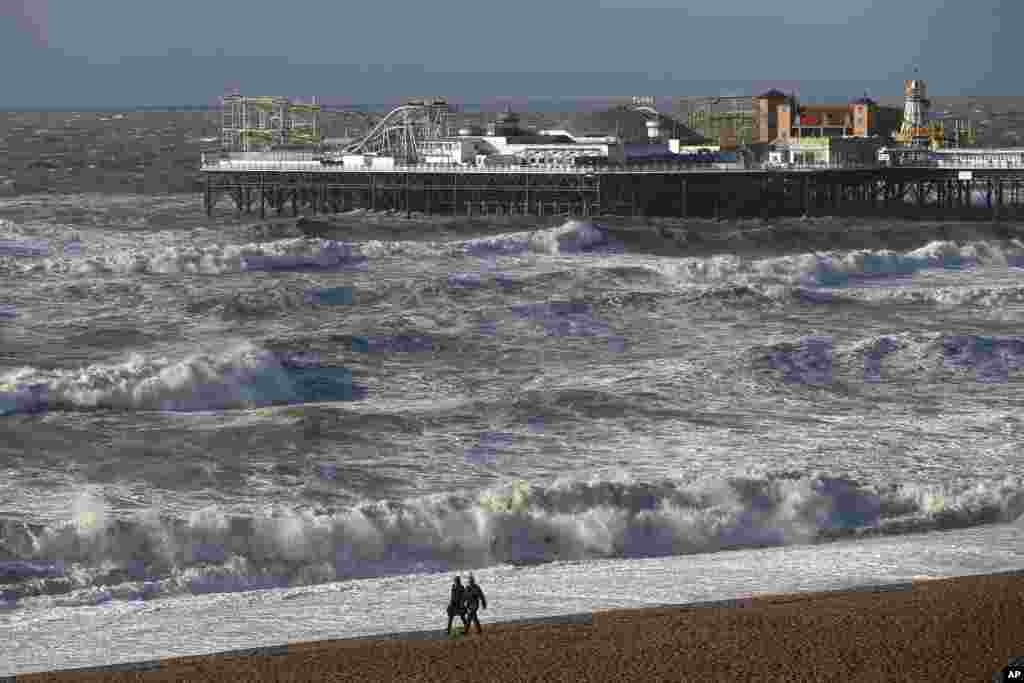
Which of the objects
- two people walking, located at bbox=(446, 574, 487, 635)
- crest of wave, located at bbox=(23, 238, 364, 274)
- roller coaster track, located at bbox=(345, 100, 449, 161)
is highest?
roller coaster track, located at bbox=(345, 100, 449, 161)

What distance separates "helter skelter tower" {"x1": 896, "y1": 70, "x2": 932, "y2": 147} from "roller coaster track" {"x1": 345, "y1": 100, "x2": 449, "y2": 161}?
86.4 feet

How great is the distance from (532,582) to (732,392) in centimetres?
1463

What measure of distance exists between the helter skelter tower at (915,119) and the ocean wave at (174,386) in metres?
67.5

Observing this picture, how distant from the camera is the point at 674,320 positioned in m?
51.1

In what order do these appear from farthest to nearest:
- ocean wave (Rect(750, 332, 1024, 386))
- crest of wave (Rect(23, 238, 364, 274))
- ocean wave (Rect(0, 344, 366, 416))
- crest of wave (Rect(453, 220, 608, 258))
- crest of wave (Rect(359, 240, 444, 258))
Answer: crest of wave (Rect(453, 220, 608, 258)) → crest of wave (Rect(359, 240, 444, 258)) → crest of wave (Rect(23, 238, 364, 274)) → ocean wave (Rect(750, 332, 1024, 386)) → ocean wave (Rect(0, 344, 366, 416))

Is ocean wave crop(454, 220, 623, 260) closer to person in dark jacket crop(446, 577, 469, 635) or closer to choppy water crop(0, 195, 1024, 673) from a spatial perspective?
choppy water crop(0, 195, 1024, 673)

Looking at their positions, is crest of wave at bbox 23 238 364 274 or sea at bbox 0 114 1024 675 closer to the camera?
sea at bbox 0 114 1024 675

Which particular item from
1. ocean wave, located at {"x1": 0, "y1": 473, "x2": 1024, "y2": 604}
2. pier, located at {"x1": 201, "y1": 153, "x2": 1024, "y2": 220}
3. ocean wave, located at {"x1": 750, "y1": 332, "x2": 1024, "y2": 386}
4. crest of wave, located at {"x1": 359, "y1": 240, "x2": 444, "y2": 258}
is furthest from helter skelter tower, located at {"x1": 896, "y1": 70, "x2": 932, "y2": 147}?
ocean wave, located at {"x1": 0, "y1": 473, "x2": 1024, "y2": 604}

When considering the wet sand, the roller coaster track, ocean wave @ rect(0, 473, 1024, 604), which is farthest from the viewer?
the roller coaster track

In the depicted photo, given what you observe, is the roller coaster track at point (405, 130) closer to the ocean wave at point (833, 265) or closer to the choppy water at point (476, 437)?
the ocean wave at point (833, 265)

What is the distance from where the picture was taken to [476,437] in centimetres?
3456

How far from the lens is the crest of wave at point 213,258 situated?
64562 millimetres

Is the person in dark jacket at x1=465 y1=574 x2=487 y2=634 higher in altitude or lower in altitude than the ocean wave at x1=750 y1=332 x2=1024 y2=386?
lower

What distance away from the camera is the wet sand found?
19.0 m
